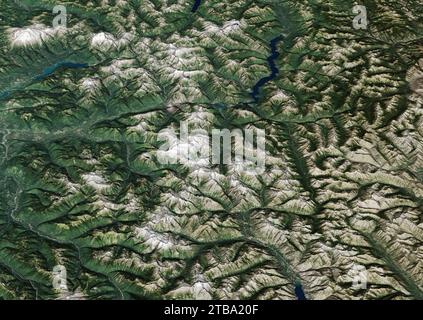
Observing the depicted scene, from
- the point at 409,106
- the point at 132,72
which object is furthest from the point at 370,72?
the point at 132,72

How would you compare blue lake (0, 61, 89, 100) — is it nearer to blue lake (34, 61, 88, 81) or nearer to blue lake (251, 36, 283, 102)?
blue lake (34, 61, 88, 81)

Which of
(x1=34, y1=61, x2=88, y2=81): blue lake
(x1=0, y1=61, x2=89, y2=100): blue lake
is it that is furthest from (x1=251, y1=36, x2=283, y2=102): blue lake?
(x1=34, y1=61, x2=88, y2=81): blue lake

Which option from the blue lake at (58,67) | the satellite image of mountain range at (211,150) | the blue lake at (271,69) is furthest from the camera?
the blue lake at (58,67)

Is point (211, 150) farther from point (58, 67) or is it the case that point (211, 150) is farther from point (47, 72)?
point (47, 72)

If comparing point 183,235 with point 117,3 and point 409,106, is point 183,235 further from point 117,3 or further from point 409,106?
point 117,3

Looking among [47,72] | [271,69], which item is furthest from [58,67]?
Answer: [271,69]

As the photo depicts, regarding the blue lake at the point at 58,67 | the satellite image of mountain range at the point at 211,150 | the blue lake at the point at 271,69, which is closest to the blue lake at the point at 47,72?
the blue lake at the point at 58,67

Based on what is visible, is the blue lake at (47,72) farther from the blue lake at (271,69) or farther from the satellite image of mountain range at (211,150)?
the blue lake at (271,69)
